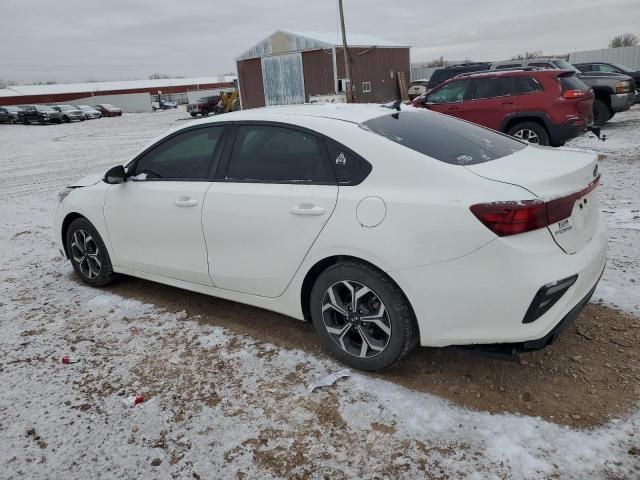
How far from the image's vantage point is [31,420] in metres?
2.86

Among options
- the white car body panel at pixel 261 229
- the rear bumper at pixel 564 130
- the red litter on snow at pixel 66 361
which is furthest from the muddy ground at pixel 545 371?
the rear bumper at pixel 564 130

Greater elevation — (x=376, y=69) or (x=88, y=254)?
(x=376, y=69)

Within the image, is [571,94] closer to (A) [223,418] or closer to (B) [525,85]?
(B) [525,85]

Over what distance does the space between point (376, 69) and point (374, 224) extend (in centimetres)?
2870

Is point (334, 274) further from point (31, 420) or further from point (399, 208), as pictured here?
point (31, 420)

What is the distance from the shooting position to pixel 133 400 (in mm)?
2971

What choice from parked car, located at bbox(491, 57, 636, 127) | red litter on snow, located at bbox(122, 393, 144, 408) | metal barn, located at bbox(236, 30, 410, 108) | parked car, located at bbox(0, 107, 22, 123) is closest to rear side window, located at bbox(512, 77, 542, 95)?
parked car, located at bbox(491, 57, 636, 127)

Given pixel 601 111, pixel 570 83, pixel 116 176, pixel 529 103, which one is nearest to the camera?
pixel 116 176

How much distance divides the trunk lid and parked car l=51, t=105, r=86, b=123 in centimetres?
4119

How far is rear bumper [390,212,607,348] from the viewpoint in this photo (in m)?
2.46

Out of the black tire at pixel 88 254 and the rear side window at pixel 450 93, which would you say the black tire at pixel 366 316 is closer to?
the black tire at pixel 88 254

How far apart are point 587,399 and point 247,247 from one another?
7.24 ft

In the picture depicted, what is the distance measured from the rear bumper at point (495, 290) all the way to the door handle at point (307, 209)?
0.60 meters

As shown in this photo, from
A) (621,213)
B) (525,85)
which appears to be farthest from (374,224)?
(525,85)
